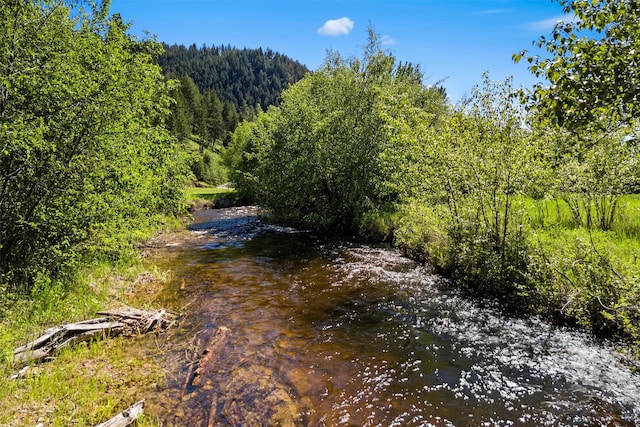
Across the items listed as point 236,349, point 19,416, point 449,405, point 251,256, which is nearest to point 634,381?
point 449,405

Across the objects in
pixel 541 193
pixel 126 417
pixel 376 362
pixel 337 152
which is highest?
pixel 337 152

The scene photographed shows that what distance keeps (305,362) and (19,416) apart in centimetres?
524

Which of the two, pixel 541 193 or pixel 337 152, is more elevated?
pixel 337 152

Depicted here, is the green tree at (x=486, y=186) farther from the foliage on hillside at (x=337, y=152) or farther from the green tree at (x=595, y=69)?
the foliage on hillside at (x=337, y=152)

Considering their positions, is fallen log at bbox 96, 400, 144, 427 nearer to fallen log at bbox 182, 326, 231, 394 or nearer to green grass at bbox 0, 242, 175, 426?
green grass at bbox 0, 242, 175, 426

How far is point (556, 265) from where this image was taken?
9.65 metres

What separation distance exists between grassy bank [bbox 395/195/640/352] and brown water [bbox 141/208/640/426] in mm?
718

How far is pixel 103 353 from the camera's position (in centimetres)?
815

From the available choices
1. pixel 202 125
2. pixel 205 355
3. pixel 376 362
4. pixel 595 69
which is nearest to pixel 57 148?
pixel 205 355

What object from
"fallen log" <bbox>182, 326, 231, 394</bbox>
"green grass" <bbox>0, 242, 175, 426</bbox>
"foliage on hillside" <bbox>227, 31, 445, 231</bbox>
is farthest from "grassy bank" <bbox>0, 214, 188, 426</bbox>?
Answer: "foliage on hillside" <bbox>227, 31, 445, 231</bbox>

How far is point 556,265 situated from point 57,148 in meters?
13.2

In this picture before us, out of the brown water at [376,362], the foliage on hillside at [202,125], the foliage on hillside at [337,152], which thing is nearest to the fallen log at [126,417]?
the brown water at [376,362]

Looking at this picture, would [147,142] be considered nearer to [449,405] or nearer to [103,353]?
[103,353]

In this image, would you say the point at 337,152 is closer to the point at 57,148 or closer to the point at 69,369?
the point at 57,148
